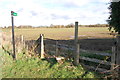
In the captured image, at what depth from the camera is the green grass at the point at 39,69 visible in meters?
6.82

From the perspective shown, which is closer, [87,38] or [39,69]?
[39,69]

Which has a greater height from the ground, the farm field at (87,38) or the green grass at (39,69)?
the farm field at (87,38)

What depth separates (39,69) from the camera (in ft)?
24.9

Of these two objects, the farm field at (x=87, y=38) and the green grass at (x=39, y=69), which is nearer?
the green grass at (x=39, y=69)

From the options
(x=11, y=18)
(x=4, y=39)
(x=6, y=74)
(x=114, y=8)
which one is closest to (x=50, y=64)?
(x=6, y=74)

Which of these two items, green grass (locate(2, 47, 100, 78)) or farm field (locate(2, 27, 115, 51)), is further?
farm field (locate(2, 27, 115, 51))

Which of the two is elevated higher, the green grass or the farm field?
the farm field

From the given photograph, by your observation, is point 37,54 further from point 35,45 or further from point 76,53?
point 76,53

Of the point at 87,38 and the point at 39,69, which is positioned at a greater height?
the point at 87,38

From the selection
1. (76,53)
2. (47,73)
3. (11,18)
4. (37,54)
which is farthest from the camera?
(37,54)

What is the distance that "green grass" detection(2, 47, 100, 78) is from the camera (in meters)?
6.82

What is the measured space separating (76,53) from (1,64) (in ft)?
11.9

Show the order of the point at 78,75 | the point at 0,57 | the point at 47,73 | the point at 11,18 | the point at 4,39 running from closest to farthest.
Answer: the point at 78,75 < the point at 47,73 < the point at 0,57 < the point at 11,18 < the point at 4,39

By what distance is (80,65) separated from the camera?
7441 mm
